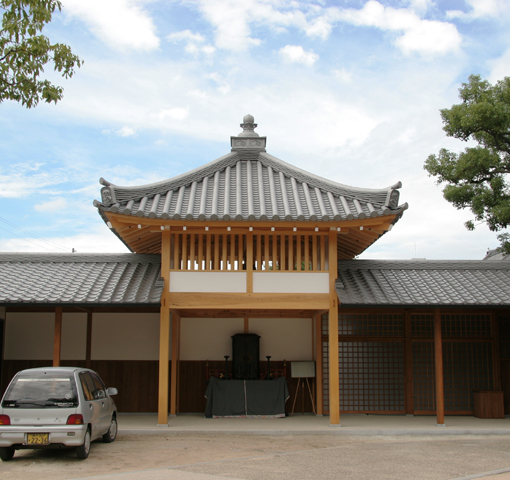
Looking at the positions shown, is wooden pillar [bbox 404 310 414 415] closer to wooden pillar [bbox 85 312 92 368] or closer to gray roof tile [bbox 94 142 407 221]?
gray roof tile [bbox 94 142 407 221]

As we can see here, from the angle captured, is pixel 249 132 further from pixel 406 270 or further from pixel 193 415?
pixel 193 415

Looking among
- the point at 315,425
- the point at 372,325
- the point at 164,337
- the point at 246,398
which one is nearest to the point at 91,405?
the point at 164,337

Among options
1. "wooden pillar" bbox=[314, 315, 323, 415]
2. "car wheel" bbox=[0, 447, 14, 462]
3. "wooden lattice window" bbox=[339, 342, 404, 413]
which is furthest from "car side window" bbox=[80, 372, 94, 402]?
"wooden lattice window" bbox=[339, 342, 404, 413]

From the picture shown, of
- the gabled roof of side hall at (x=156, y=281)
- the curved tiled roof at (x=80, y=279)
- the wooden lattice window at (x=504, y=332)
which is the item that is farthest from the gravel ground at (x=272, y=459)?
the wooden lattice window at (x=504, y=332)

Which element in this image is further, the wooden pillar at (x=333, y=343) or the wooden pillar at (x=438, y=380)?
the wooden pillar at (x=438, y=380)

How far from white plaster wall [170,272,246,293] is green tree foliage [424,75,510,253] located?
22.7 ft

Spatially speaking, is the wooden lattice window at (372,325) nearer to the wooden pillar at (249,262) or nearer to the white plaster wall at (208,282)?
the wooden pillar at (249,262)

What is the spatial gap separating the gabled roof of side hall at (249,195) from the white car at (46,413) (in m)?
3.90

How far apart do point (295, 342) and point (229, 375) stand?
197 centimetres

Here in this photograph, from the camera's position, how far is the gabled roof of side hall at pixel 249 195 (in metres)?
11.6

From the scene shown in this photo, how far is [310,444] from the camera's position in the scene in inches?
413

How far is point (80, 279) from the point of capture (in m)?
12.6

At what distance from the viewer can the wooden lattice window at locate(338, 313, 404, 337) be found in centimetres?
1436

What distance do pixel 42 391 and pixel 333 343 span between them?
20.3 feet
